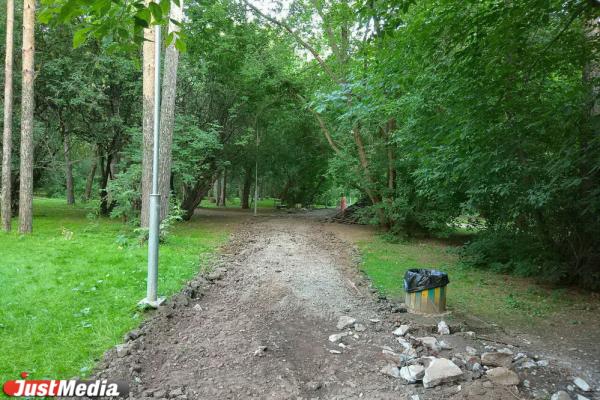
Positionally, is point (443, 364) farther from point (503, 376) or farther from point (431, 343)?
point (431, 343)

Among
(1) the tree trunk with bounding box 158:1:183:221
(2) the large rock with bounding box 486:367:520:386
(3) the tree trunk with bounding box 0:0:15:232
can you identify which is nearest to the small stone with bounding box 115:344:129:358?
(2) the large rock with bounding box 486:367:520:386

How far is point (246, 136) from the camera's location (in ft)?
54.1

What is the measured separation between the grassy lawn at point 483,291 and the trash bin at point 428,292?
55 centimetres

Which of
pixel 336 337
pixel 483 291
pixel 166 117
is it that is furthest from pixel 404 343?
pixel 166 117

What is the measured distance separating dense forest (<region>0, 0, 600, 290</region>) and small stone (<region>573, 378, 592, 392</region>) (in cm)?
282

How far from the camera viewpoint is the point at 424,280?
16.9ft

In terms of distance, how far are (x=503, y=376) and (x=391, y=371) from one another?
916mm

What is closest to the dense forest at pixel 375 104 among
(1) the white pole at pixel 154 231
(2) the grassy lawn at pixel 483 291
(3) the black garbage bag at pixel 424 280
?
(2) the grassy lawn at pixel 483 291

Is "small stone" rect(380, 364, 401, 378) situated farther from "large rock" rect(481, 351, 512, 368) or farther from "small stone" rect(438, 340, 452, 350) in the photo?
"large rock" rect(481, 351, 512, 368)

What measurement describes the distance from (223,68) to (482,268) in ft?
40.5

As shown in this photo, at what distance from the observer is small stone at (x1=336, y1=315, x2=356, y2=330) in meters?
4.53

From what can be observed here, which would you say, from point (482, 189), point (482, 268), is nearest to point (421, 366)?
point (482, 189)

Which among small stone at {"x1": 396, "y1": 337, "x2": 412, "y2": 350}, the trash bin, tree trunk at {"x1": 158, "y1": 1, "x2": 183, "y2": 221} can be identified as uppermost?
tree trunk at {"x1": 158, "y1": 1, "x2": 183, "y2": 221}

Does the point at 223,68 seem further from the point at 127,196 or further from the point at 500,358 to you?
the point at 500,358
